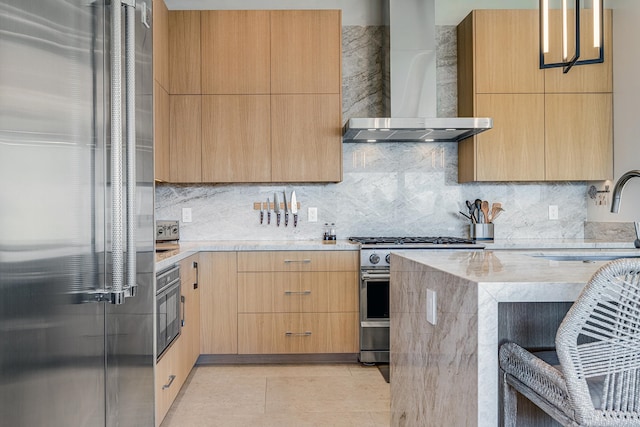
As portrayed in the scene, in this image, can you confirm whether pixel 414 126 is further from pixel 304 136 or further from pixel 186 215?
pixel 186 215

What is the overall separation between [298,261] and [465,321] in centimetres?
217

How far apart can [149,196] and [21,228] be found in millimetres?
905

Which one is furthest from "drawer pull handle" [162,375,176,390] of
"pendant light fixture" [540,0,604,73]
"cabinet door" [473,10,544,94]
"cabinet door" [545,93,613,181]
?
"cabinet door" [545,93,613,181]

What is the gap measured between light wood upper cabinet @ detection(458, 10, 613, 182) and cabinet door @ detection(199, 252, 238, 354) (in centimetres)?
196

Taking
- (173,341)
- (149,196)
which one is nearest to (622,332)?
(149,196)

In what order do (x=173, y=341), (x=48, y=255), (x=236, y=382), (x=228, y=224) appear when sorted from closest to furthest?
1. (x=48, y=255)
2. (x=173, y=341)
3. (x=236, y=382)
4. (x=228, y=224)

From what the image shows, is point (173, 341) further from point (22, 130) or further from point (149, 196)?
point (22, 130)

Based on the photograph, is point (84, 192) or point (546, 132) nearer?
point (84, 192)

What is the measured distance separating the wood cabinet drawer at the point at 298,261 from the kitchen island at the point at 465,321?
4.45 feet

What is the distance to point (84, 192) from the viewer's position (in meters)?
1.20

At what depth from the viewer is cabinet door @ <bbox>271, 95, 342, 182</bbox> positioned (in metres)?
3.56

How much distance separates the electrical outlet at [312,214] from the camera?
12.8 feet

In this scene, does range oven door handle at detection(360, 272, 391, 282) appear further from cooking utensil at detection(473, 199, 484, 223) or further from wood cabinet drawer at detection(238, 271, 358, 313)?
cooking utensil at detection(473, 199, 484, 223)

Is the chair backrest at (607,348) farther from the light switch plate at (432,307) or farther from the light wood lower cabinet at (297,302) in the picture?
the light wood lower cabinet at (297,302)
